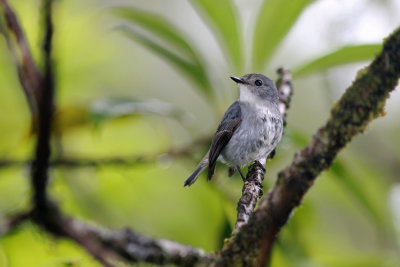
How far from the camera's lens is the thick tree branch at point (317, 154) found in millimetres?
698

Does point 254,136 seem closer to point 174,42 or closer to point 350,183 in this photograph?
point 350,183

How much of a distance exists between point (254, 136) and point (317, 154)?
444 millimetres

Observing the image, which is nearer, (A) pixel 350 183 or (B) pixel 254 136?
(B) pixel 254 136

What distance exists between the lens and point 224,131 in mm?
1287

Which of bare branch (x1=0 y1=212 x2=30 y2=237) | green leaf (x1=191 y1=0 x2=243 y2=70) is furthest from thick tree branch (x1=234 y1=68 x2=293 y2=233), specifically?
bare branch (x1=0 y1=212 x2=30 y2=237)

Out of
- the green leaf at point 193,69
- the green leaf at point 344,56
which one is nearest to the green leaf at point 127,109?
the green leaf at point 193,69

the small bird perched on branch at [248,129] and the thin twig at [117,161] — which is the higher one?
the small bird perched on branch at [248,129]

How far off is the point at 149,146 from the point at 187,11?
0.98 metres

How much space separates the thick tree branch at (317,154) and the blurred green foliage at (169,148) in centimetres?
51

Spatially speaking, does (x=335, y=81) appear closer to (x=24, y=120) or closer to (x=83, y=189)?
(x=83, y=189)

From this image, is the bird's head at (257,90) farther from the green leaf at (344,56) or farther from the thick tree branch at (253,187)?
the green leaf at (344,56)

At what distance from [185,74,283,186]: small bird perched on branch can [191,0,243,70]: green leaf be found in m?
0.14

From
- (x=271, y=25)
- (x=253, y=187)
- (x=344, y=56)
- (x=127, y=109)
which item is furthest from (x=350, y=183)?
(x=253, y=187)

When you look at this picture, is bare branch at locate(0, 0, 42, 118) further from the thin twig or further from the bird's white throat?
the bird's white throat
